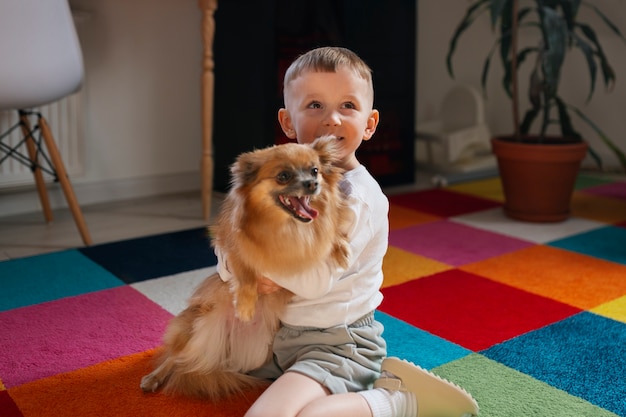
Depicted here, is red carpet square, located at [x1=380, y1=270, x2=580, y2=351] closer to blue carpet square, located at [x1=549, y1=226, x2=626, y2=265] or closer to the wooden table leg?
blue carpet square, located at [x1=549, y1=226, x2=626, y2=265]

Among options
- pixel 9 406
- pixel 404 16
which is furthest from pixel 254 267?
pixel 404 16

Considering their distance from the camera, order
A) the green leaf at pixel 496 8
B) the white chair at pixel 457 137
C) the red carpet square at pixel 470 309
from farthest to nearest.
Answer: the white chair at pixel 457 137 → the green leaf at pixel 496 8 → the red carpet square at pixel 470 309

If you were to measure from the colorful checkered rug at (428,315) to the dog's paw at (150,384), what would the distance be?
15 mm

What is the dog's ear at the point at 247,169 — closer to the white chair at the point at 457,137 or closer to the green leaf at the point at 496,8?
the green leaf at the point at 496,8

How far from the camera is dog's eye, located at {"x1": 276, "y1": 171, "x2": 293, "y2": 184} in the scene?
1.09 meters

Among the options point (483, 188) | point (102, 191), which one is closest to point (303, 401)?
point (102, 191)

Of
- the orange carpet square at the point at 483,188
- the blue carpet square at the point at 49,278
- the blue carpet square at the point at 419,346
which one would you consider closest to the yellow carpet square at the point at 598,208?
the orange carpet square at the point at 483,188

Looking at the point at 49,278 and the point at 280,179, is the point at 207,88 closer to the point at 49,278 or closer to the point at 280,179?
the point at 49,278

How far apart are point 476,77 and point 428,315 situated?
2.64m

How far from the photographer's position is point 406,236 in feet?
8.21

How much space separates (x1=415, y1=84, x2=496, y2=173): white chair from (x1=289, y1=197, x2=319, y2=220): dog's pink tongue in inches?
99.7

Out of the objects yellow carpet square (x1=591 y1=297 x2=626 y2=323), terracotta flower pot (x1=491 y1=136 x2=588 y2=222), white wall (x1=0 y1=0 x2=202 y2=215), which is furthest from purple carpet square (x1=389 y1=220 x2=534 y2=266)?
white wall (x1=0 y1=0 x2=202 y2=215)

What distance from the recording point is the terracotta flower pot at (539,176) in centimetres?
265

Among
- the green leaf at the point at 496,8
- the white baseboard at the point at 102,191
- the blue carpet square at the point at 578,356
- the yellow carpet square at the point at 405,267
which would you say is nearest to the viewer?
the blue carpet square at the point at 578,356
